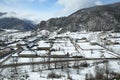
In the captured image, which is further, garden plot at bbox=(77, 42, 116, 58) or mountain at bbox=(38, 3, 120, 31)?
mountain at bbox=(38, 3, 120, 31)

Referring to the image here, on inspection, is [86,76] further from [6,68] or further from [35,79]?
[6,68]

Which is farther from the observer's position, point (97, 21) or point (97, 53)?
point (97, 21)

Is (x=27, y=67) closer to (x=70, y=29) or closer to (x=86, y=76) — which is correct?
(x=86, y=76)

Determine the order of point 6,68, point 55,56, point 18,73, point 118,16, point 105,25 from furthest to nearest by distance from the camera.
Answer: point 118,16 → point 105,25 → point 55,56 → point 6,68 → point 18,73

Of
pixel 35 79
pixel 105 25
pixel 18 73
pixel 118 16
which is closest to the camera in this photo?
pixel 35 79

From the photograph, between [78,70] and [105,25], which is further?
[105,25]

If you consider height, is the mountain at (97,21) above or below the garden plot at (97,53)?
above

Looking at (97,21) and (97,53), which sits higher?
(97,21)

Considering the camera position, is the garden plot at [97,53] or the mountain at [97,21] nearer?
the garden plot at [97,53]

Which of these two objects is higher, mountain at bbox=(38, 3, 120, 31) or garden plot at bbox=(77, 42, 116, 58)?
mountain at bbox=(38, 3, 120, 31)

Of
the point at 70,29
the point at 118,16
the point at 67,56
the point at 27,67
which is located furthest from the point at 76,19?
the point at 27,67

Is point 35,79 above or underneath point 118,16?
underneath
